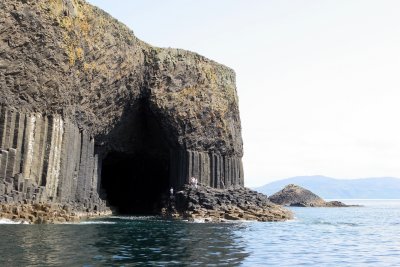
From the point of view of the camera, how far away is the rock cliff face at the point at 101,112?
1560 inches

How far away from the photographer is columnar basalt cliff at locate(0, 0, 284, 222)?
39656mm

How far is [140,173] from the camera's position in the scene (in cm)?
6975

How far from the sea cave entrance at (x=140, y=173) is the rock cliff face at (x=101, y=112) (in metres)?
0.14

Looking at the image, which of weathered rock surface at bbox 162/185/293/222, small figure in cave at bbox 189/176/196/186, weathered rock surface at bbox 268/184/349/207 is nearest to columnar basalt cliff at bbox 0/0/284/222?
small figure in cave at bbox 189/176/196/186

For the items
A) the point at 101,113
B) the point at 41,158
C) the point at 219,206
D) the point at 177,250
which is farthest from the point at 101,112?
the point at 177,250

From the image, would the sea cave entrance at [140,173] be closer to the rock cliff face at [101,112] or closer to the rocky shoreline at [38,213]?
the rock cliff face at [101,112]

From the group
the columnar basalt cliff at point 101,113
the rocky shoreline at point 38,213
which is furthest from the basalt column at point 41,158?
the rocky shoreline at point 38,213

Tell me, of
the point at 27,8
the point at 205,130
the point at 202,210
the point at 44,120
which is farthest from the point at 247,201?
the point at 27,8

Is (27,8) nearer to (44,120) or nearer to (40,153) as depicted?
(44,120)

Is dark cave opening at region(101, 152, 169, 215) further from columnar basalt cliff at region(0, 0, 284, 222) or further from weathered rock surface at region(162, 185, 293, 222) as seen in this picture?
weathered rock surface at region(162, 185, 293, 222)

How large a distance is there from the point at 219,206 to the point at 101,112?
15.3m

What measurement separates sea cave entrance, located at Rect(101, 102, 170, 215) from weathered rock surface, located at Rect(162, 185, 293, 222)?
7.47 m

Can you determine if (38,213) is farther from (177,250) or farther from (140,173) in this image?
(140,173)

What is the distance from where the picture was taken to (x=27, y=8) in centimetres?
4066
